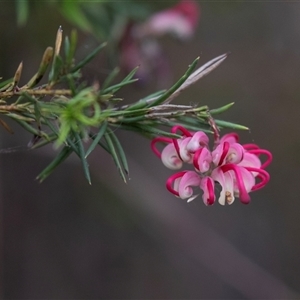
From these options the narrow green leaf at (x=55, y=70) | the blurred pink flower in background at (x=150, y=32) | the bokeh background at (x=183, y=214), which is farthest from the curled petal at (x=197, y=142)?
the bokeh background at (x=183, y=214)

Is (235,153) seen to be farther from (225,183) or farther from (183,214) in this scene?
(183,214)

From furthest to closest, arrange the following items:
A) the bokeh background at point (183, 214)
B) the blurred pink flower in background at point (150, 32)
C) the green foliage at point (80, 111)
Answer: the bokeh background at point (183, 214)
the blurred pink flower in background at point (150, 32)
the green foliage at point (80, 111)

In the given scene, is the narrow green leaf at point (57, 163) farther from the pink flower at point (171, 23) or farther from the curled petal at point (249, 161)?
the pink flower at point (171, 23)

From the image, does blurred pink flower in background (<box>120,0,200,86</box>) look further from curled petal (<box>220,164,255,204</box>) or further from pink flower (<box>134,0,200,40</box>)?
curled petal (<box>220,164,255,204</box>)

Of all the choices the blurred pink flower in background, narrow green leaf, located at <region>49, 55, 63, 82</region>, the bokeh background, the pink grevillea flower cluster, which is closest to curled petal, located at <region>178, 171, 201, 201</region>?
the pink grevillea flower cluster

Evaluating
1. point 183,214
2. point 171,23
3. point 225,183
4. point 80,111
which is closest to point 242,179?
point 225,183

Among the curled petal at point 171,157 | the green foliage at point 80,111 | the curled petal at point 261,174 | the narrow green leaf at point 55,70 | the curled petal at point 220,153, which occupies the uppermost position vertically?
the narrow green leaf at point 55,70
